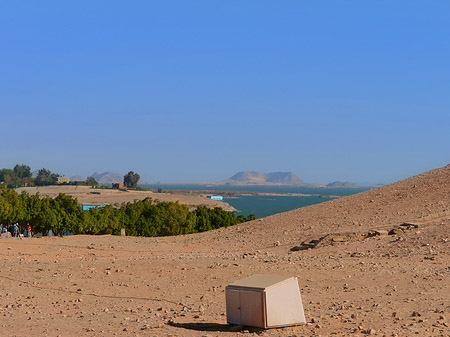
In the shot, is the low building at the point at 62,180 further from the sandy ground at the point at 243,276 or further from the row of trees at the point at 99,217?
the sandy ground at the point at 243,276

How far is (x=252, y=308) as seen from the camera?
29.2ft

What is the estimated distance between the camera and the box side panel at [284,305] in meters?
8.80

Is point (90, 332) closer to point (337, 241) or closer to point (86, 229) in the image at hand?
point (337, 241)

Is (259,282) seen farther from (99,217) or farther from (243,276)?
(99,217)

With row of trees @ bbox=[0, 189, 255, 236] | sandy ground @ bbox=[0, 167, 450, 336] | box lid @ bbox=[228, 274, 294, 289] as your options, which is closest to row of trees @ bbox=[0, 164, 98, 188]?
row of trees @ bbox=[0, 189, 255, 236]

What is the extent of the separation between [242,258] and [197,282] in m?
3.71

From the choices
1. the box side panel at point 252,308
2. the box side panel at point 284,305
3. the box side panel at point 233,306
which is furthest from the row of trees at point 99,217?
the box side panel at point 284,305

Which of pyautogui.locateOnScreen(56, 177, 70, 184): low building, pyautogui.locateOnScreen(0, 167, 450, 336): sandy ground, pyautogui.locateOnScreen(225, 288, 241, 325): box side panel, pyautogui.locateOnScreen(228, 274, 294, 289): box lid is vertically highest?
pyautogui.locateOnScreen(56, 177, 70, 184): low building

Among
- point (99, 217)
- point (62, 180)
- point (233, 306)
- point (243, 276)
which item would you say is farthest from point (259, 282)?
point (62, 180)

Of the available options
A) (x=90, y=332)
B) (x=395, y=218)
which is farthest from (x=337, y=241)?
(x=90, y=332)

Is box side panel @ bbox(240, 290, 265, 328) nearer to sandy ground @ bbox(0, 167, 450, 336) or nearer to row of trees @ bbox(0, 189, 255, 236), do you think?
sandy ground @ bbox(0, 167, 450, 336)

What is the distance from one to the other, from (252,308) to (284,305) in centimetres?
49

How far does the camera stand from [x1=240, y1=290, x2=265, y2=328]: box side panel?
8.78 meters

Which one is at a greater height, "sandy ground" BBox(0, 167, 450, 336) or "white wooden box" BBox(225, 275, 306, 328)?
"white wooden box" BBox(225, 275, 306, 328)
